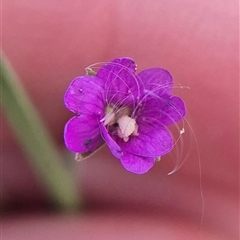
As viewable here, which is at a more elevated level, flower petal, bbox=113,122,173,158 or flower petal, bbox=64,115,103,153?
flower petal, bbox=64,115,103,153

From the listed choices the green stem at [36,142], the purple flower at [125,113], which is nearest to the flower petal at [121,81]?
the purple flower at [125,113]

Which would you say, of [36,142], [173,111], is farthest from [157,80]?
[36,142]

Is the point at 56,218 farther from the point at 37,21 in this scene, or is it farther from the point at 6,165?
the point at 37,21

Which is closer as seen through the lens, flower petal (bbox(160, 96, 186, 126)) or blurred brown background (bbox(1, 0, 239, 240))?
flower petal (bbox(160, 96, 186, 126))

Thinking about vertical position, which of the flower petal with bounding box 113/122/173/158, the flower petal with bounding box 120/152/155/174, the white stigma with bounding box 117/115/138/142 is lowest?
the flower petal with bounding box 120/152/155/174

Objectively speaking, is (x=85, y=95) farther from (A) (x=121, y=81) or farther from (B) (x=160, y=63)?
(B) (x=160, y=63)

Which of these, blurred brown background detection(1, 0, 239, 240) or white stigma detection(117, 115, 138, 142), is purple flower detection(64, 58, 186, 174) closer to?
white stigma detection(117, 115, 138, 142)

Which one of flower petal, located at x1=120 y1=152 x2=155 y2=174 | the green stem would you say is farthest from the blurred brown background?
flower petal, located at x1=120 y1=152 x2=155 y2=174
